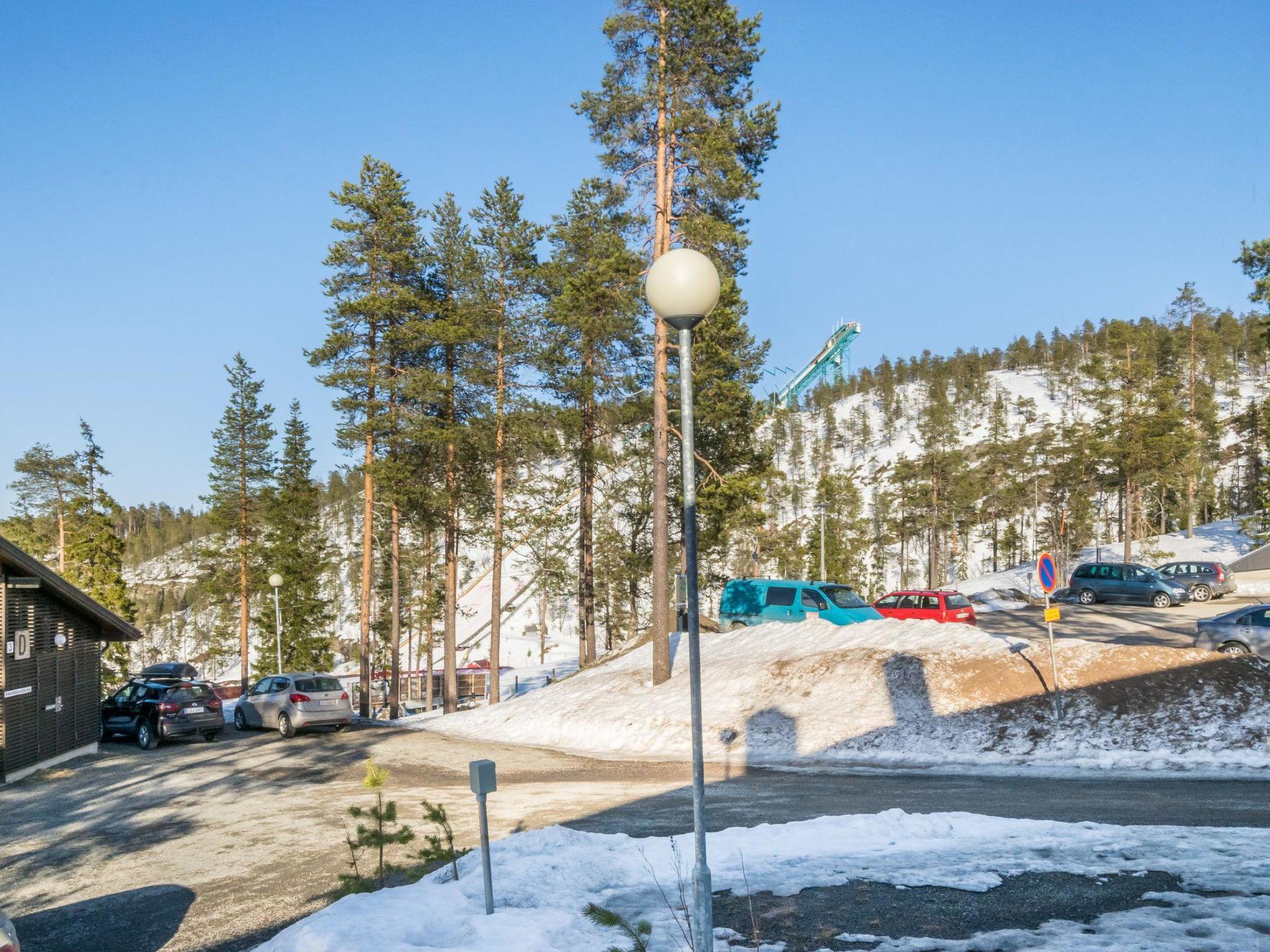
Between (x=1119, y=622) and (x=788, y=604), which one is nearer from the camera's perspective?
(x=788, y=604)

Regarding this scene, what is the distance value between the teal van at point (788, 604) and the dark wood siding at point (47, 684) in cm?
1654

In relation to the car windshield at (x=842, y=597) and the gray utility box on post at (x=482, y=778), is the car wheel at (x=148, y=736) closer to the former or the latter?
the car windshield at (x=842, y=597)

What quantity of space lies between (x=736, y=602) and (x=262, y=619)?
3798cm

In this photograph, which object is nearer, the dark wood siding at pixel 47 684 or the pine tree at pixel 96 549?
the dark wood siding at pixel 47 684

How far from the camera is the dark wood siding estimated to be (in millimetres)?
15938

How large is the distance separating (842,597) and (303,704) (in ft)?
49.3

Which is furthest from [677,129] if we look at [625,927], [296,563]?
[296,563]

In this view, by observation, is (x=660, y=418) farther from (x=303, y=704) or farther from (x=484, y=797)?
(x=484, y=797)

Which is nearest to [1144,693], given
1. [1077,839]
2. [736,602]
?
[1077,839]

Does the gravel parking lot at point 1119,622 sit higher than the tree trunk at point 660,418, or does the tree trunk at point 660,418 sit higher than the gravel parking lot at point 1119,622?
the tree trunk at point 660,418


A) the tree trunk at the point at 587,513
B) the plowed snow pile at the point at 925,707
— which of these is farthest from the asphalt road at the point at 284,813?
the tree trunk at the point at 587,513

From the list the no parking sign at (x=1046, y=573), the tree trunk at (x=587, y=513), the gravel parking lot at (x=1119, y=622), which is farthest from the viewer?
the tree trunk at (x=587, y=513)

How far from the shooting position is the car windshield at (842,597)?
24.8 m

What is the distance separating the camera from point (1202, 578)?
36656mm
